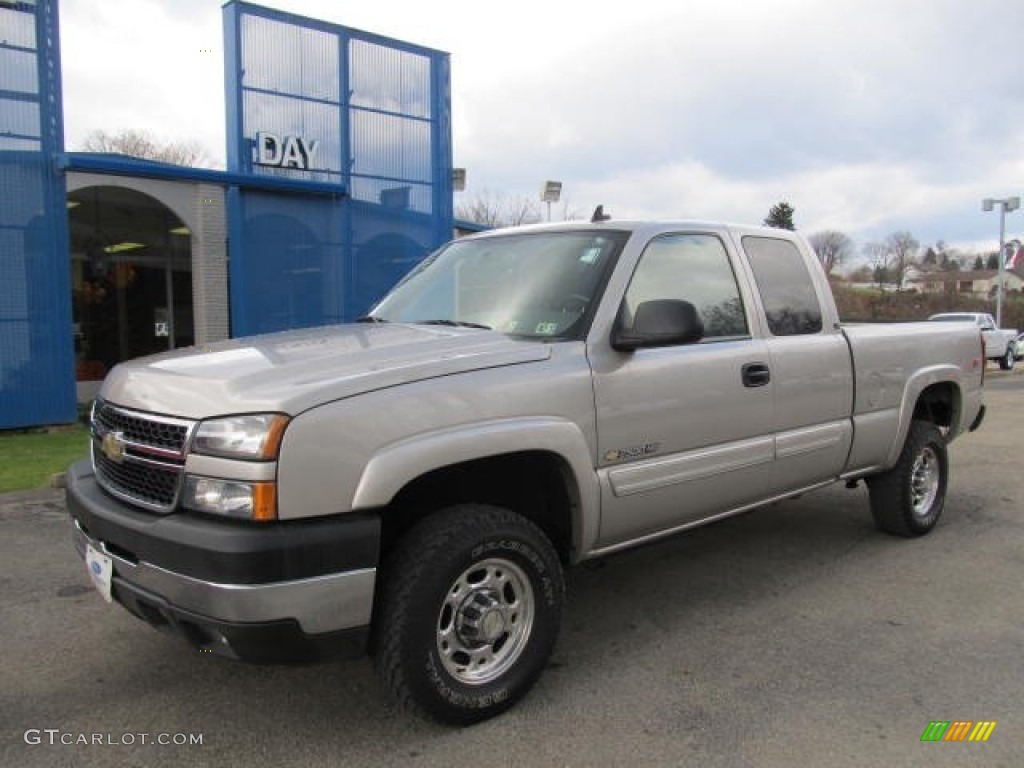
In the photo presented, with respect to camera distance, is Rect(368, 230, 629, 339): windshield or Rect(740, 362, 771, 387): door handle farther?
Rect(740, 362, 771, 387): door handle

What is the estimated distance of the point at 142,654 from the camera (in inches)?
149

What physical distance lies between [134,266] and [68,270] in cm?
482

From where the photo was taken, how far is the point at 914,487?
18.8 feet

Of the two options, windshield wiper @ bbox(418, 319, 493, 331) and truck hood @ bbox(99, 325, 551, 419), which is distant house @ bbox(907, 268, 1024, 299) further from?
truck hood @ bbox(99, 325, 551, 419)

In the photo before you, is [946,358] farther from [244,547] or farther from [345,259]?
[345,259]

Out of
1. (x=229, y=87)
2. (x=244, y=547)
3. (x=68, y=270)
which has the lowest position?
(x=244, y=547)

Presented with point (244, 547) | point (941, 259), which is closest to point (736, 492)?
point (244, 547)

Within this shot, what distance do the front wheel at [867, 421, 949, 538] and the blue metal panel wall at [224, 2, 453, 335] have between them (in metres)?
9.78

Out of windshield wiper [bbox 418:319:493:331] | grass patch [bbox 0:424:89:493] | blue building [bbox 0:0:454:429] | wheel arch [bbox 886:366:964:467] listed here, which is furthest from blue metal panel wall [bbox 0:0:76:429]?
wheel arch [bbox 886:366:964:467]

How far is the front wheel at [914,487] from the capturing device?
18.0 ft

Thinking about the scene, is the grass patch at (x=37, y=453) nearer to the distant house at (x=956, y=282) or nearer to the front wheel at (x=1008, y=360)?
the front wheel at (x=1008, y=360)

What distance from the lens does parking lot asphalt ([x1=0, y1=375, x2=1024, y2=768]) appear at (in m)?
2.97

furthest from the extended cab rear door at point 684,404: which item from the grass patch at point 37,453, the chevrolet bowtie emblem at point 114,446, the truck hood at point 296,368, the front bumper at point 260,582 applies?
the grass patch at point 37,453

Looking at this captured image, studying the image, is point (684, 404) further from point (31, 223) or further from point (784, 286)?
point (31, 223)
